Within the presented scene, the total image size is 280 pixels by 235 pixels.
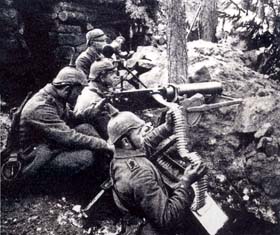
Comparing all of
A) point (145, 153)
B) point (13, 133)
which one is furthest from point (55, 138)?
point (145, 153)

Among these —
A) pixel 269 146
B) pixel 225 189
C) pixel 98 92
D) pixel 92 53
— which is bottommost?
pixel 225 189

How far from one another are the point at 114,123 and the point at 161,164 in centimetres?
115

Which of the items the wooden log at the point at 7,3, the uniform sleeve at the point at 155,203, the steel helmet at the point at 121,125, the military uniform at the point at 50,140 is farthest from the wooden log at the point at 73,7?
the uniform sleeve at the point at 155,203

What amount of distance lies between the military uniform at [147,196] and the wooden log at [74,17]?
6.09m

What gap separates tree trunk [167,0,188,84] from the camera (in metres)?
6.75

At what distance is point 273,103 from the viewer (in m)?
5.54

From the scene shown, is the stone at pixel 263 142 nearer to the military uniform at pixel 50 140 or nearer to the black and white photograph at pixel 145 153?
the black and white photograph at pixel 145 153

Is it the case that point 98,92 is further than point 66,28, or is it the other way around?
point 66,28

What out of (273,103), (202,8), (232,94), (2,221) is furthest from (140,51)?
(2,221)

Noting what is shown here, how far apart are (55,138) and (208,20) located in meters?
5.92

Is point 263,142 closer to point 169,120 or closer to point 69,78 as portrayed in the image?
point 169,120

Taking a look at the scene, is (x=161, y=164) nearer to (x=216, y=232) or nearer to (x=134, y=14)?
(x=216, y=232)

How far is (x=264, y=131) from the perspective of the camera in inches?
204

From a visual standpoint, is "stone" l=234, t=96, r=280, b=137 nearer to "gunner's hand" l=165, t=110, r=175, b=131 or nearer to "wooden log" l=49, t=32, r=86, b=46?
"gunner's hand" l=165, t=110, r=175, b=131
